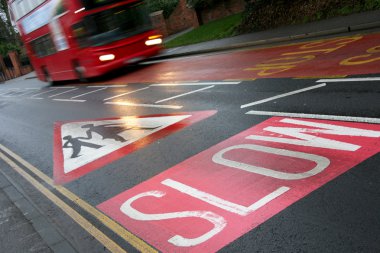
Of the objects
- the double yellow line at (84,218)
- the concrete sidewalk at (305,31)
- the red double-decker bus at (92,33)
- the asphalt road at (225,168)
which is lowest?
the double yellow line at (84,218)

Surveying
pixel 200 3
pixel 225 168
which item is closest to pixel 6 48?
pixel 200 3

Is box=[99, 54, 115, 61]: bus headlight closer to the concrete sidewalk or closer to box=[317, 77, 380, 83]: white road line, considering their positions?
the concrete sidewalk

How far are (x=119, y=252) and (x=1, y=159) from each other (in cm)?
588

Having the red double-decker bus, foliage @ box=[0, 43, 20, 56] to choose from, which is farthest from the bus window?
foliage @ box=[0, 43, 20, 56]

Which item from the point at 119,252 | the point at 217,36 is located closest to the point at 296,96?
the point at 119,252

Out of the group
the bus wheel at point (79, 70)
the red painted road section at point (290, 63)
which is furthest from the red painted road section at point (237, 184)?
the bus wheel at point (79, 70)

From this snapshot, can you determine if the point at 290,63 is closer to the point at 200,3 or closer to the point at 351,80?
the point at 351,80

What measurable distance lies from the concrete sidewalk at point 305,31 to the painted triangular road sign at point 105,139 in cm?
722

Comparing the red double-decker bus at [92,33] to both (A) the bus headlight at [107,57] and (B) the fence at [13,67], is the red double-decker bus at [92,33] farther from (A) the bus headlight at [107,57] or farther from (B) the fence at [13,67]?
(B) the fence at [13,67]

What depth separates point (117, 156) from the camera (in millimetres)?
6934

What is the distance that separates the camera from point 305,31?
1433 cm

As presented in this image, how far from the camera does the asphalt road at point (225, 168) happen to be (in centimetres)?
372

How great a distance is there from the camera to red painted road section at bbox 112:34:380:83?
29.1ft

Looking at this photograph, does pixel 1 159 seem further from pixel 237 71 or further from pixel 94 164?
pixel 237 71
